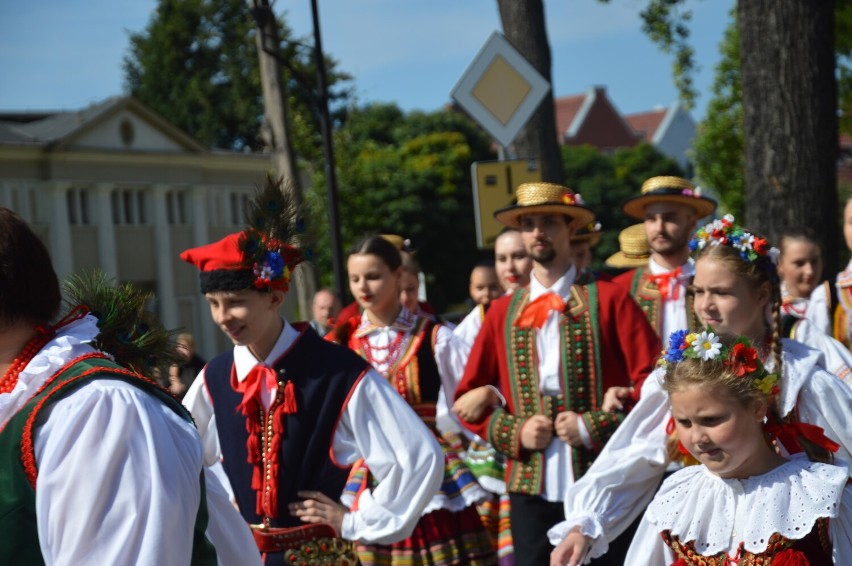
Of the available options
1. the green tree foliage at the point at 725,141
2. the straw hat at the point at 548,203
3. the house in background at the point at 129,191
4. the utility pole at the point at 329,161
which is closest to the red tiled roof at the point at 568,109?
the house in background at the point at 129,191

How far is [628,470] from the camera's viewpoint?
13.4ft

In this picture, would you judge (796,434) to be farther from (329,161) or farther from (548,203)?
(329,161)

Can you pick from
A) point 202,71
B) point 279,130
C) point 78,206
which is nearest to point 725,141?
point 279,130

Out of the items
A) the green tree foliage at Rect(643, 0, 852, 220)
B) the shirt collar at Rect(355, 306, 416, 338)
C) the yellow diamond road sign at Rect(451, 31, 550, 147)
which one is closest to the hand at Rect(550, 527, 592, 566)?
the shirt collar at Rect(355, 306, 416, 338)

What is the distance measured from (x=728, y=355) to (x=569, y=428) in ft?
5.66

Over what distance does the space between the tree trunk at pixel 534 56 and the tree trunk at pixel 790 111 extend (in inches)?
70.1

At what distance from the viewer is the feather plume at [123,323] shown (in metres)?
3.10

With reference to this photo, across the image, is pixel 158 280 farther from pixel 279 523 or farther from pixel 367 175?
pixel 279 523

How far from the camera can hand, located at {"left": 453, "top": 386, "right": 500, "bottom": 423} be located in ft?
17.5

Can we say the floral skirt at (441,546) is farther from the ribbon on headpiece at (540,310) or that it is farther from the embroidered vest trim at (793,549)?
the embroidered vest trim at (793,549)

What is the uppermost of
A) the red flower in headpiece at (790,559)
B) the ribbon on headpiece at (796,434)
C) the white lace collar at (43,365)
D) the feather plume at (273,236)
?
the feather plume at (273,236)

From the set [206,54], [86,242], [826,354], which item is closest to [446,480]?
[826,354]

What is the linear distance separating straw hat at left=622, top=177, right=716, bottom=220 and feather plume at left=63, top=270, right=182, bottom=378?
322 cm

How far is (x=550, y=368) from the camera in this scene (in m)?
5.26
